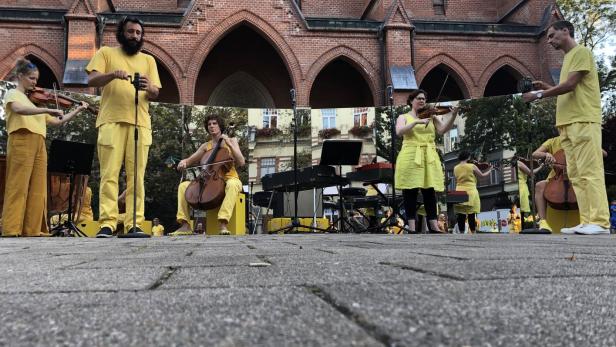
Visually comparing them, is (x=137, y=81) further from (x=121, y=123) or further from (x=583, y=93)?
(x=583, y=93)

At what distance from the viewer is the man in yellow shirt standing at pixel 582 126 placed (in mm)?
5555

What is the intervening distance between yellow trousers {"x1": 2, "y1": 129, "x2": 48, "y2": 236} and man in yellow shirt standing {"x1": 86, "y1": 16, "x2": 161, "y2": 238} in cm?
103

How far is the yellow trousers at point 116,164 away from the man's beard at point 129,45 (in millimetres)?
864

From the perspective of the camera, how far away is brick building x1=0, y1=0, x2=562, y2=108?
53.4 ft

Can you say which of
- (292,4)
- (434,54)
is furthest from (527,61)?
Result: (292,4)

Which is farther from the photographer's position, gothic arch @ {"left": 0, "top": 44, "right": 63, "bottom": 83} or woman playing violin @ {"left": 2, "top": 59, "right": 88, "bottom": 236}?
gothic arch @ {"left": 0, "top": 44, "right": 63, "bottom": 83}

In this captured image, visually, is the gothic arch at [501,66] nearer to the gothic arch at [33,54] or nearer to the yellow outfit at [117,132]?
the gothic arch at [33,54]

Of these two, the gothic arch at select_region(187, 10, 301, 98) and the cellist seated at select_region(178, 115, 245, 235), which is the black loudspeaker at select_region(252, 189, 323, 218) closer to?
the cellist seated at select_region(178, 115, 245, 235)

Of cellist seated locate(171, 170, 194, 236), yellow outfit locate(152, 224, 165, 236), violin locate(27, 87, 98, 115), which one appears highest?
violin locate(27, 87, 98, 115)

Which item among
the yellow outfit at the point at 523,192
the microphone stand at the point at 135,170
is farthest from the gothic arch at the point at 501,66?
the microphone stand at the point at 135,170

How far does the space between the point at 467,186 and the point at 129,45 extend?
6.21 metres

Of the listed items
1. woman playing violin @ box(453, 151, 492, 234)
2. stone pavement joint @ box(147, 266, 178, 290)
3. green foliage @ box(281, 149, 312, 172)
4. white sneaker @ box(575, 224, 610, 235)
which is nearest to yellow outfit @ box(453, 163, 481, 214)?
woman playing violin @ box(453, 151, 492, 234)

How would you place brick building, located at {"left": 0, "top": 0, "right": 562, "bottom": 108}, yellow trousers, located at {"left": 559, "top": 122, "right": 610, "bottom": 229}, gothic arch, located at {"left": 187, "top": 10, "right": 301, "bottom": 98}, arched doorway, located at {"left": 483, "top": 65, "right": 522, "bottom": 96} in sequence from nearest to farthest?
yellow trousers, located at {"left": 559, "top": 122, "right": 610, "bottom": 229}, brick building, located at {"left": 0, "top": 0, "right": 562, "bottom": 108}, gothic arch, located at {"left": 187, "top": 10, "right": 301, "bottom": 98}, arched doorway, located at {"left": 483, "top": 65, "right": 522, "bottom": 96}

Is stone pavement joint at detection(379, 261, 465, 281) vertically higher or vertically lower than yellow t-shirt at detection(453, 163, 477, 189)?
lower
